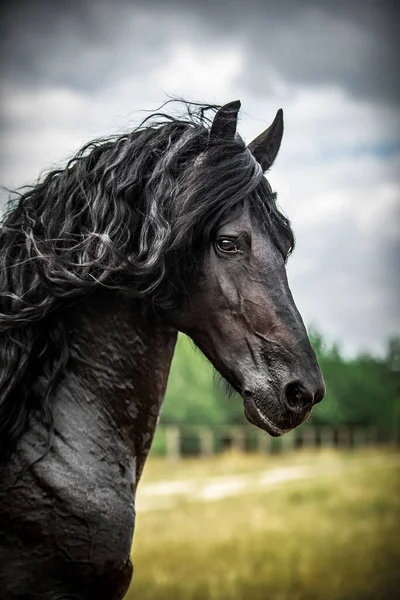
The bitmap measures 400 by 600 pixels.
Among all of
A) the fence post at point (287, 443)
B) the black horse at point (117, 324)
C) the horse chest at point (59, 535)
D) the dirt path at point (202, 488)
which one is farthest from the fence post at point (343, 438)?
the horse chest at point (59, 535)

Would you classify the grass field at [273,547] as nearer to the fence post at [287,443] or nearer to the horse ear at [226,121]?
the horse ear at [226,121]

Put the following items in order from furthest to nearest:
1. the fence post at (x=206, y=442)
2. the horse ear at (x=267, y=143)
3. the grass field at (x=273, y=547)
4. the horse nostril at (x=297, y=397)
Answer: the fence post at (x=206, y=442), the grass field at (x=273, y=547), the horse ear at (x=267, y=143), the horse nostril at (x=297, y=397)

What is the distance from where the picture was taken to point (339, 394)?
61031mm

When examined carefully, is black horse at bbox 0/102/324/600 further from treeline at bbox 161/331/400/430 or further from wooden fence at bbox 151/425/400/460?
treeline at bbox 161/331/400/430

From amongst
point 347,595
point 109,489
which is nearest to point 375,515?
point 347,595

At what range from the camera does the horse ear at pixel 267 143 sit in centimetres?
336

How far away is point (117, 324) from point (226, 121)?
3.13 feet

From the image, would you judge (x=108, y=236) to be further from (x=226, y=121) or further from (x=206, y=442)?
(x=206, y=442)

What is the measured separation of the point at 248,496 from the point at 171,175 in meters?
18.3

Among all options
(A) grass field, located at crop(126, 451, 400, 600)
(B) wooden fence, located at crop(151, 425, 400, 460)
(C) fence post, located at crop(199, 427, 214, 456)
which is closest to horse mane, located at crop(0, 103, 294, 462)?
(A) grass field, located at crop(126, 451, 400, 600)

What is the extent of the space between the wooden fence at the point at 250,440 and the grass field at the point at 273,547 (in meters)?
8.41

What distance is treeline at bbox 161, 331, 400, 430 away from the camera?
45.2 m

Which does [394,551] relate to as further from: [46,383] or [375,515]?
[46,383]

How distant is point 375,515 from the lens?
19484mm
